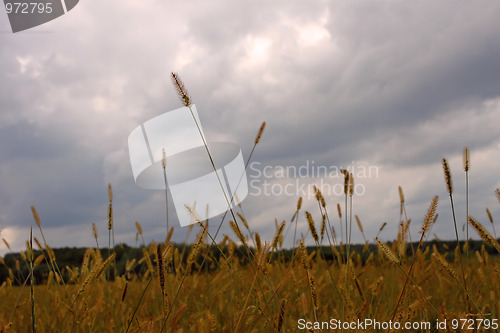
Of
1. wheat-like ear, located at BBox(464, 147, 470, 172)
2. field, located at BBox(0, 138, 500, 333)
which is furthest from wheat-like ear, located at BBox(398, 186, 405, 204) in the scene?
wheat-like ear, located at BBox(464, 147, 470, 172)

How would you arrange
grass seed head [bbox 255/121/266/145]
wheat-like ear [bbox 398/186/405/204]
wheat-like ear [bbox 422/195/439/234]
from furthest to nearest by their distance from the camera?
wheat-like ear [bbox 398/186/405/204], grass seed head [bbox 255/121/266/145], wheat-like ear [bbox 422/195/439/234]

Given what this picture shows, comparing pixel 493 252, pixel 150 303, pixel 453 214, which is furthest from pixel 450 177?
pixel 493 252

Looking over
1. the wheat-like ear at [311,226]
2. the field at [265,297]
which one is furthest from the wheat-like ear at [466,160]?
the wheat-like ear at [311,226]

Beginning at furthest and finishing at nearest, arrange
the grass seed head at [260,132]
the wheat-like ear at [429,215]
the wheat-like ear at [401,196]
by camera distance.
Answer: the wheat-like ear at [401,196]
the grass seed head at [260,132]
the wheat-like ear at [429,215]

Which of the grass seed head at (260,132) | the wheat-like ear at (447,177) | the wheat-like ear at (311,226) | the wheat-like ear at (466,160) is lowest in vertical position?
the wheat-like ear at (311,226)

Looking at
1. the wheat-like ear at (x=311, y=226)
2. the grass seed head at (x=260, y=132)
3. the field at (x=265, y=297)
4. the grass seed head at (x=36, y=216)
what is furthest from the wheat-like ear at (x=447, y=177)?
the grass seed head at (x=36, y=216)

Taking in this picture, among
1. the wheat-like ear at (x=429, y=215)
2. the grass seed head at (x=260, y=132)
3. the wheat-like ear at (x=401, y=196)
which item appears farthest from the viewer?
the wheat-like ear at (x=401, y=196)

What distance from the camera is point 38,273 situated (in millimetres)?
6754

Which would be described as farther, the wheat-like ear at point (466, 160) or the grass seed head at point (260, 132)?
the grass seed head at point (260, 132)

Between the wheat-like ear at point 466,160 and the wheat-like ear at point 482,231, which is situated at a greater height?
the wheat-like ear at point 466,160

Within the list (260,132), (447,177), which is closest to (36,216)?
(260,132)

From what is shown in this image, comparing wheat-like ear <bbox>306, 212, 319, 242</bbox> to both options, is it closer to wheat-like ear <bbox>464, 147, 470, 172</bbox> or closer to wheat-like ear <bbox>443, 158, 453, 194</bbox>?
wheat-like ear <bbox>443, 158, 453, 194</bbox>

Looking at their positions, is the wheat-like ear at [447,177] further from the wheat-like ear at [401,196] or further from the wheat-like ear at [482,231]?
the wheat-like ear at [401,196]

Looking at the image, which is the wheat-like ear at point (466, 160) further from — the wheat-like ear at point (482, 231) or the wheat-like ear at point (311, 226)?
the wheat-like ear at point (311, 226)
